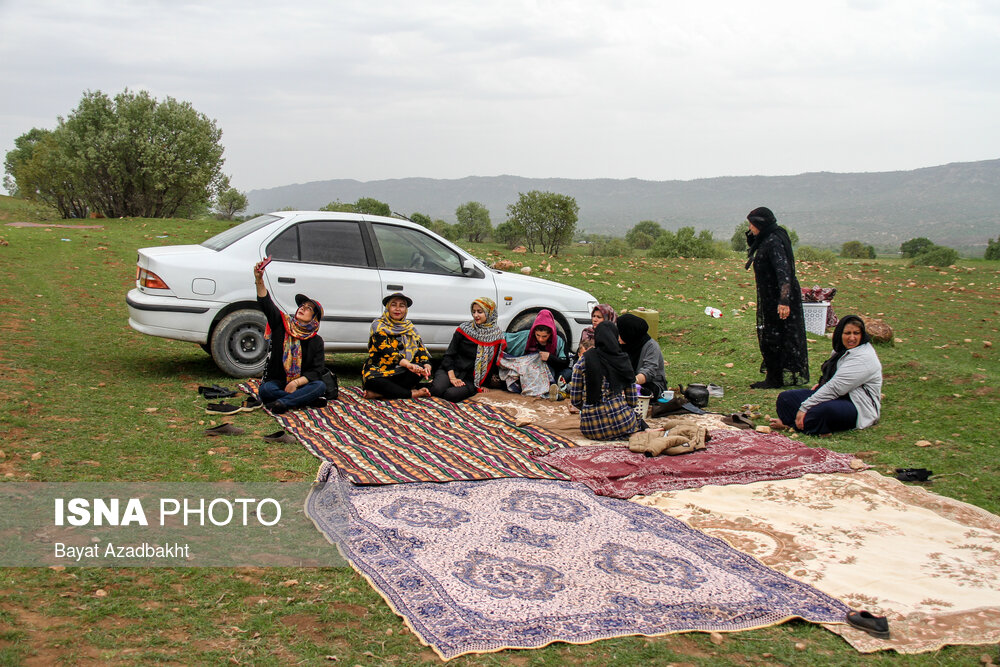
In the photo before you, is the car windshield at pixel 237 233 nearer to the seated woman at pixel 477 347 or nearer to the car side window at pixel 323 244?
the car side window at pixel 323 244

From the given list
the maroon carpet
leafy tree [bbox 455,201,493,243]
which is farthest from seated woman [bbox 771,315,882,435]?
leafy tree [bbox 455,201,493,243]

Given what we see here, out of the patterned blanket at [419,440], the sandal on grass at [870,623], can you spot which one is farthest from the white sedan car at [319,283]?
the sandal on grass at [870,623]

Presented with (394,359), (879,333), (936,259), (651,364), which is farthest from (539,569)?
(936,259)

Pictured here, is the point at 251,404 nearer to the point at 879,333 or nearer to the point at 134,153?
the point at 879,333

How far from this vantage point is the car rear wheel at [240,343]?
8.30 meters

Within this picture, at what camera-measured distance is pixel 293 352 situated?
753 cm

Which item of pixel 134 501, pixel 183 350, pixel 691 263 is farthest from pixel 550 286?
pixel 691 263

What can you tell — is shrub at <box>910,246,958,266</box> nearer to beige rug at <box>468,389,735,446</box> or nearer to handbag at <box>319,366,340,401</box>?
beige rug at <box>468,389,735,446</box>

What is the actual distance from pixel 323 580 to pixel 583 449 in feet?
9.93

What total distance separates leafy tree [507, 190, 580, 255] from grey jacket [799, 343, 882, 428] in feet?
87.3

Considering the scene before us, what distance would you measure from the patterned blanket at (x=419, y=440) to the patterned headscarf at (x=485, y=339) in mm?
760

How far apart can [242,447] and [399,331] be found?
2511mm

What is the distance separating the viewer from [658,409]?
7.81m

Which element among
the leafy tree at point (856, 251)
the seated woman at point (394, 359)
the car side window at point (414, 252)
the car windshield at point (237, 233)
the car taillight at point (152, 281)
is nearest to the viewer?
the car taillight at point (152, 281)
